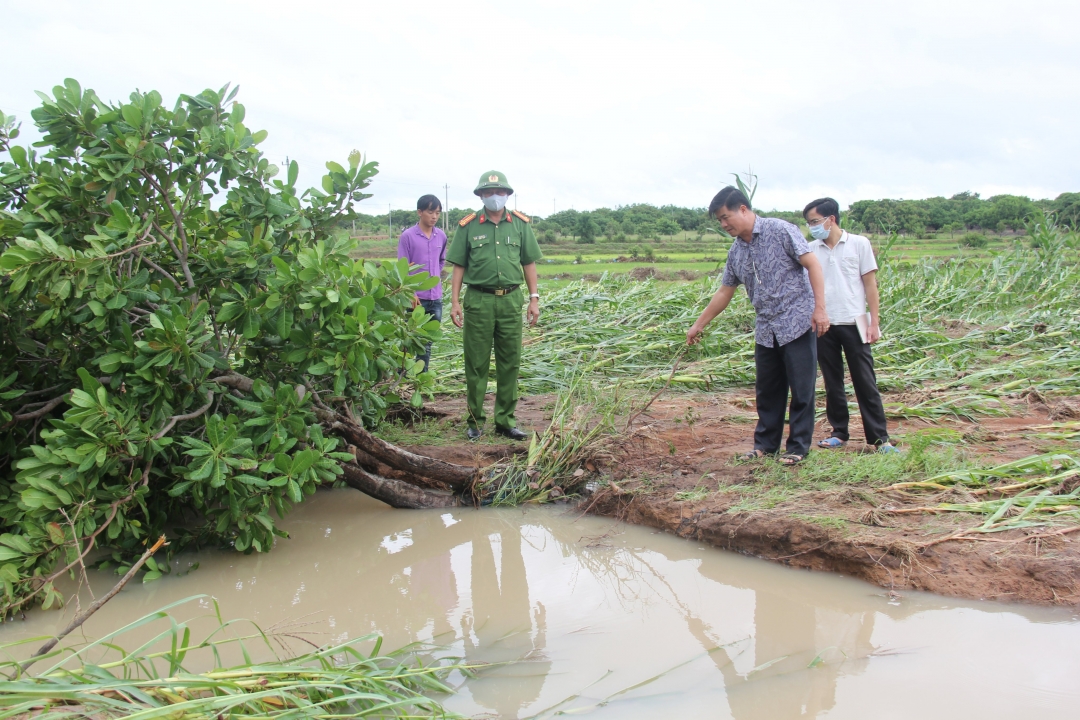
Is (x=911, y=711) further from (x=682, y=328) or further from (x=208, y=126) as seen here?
(x=682, y=328)

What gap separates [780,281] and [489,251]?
190 centimetres

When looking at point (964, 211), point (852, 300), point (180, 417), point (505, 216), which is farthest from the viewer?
point (964, 211)

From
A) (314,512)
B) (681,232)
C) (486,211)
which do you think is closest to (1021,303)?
(486,211)

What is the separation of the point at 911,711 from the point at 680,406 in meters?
3.55

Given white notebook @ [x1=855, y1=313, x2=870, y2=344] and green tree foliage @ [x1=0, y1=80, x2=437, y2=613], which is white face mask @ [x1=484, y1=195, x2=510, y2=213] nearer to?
green tree foliage @ [x1=0, y1=80, x2=437, y2=613]

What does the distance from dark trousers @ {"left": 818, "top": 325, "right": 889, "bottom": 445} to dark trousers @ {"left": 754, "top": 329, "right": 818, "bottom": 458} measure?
0.35 metres

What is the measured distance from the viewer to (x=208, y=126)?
3.15m

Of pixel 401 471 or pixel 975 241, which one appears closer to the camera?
pixel 401 471

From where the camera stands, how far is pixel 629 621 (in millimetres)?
2764

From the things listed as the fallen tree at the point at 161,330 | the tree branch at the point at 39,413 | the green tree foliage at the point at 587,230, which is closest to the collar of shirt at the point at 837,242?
the fallen tree at the point at 161,330

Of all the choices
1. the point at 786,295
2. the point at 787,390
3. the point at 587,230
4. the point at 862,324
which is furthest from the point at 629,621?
the point at 587,230

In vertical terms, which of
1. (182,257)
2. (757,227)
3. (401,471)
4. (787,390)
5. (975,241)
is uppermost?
(975,241)

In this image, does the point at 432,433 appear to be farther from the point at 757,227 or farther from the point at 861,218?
the point at 861,218

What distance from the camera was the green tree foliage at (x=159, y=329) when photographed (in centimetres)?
280
